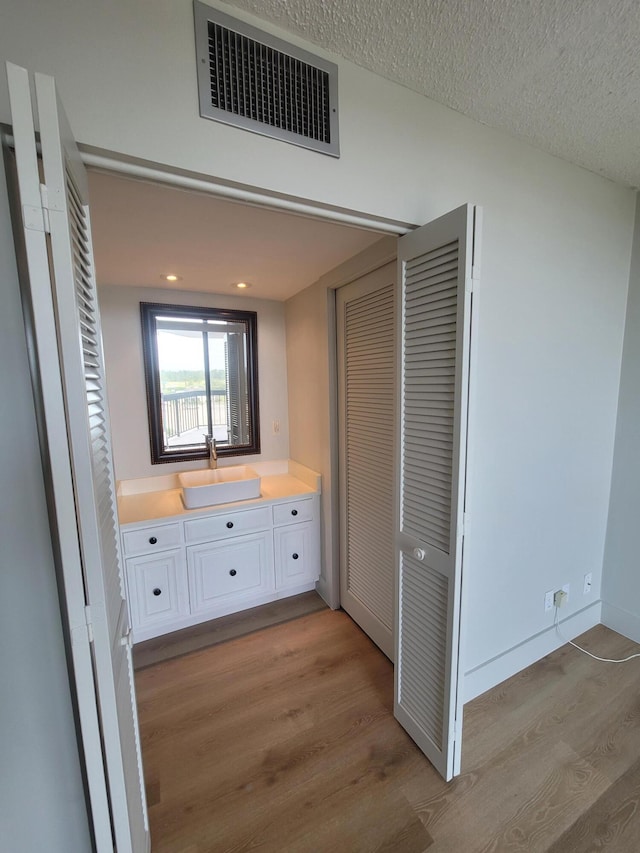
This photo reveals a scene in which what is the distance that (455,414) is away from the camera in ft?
3.65

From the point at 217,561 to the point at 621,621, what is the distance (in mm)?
2462

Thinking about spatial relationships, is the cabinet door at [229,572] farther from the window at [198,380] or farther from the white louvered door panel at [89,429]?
the white louvered door panel at [89,429]

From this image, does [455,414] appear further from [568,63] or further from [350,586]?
[350,586]

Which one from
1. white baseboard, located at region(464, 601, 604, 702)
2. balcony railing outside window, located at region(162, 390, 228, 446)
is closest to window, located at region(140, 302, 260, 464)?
balcony railing outside window, located at region(162, 390, 228, 446)

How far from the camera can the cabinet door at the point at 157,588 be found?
196 cm

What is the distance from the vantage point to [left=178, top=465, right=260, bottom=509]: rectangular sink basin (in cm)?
211

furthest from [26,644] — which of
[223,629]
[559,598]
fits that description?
[559,598]

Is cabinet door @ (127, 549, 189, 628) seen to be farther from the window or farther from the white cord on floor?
the white cord on floor

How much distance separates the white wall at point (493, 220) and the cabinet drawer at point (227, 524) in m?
1.28

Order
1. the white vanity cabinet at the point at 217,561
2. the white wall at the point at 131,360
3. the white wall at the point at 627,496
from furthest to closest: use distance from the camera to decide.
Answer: the white wall at the point at 131,360, the white vanity cabinet at the point at 217,561, the white wall at the point at 627,496

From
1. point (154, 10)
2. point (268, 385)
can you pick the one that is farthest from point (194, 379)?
point (154, 10)

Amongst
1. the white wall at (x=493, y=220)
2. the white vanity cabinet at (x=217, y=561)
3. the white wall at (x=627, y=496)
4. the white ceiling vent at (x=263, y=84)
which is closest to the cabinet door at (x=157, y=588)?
the white vanity cabinet at (x=217, y=561)

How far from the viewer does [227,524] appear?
2164 millimetres

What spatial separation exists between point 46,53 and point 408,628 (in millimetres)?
1991
